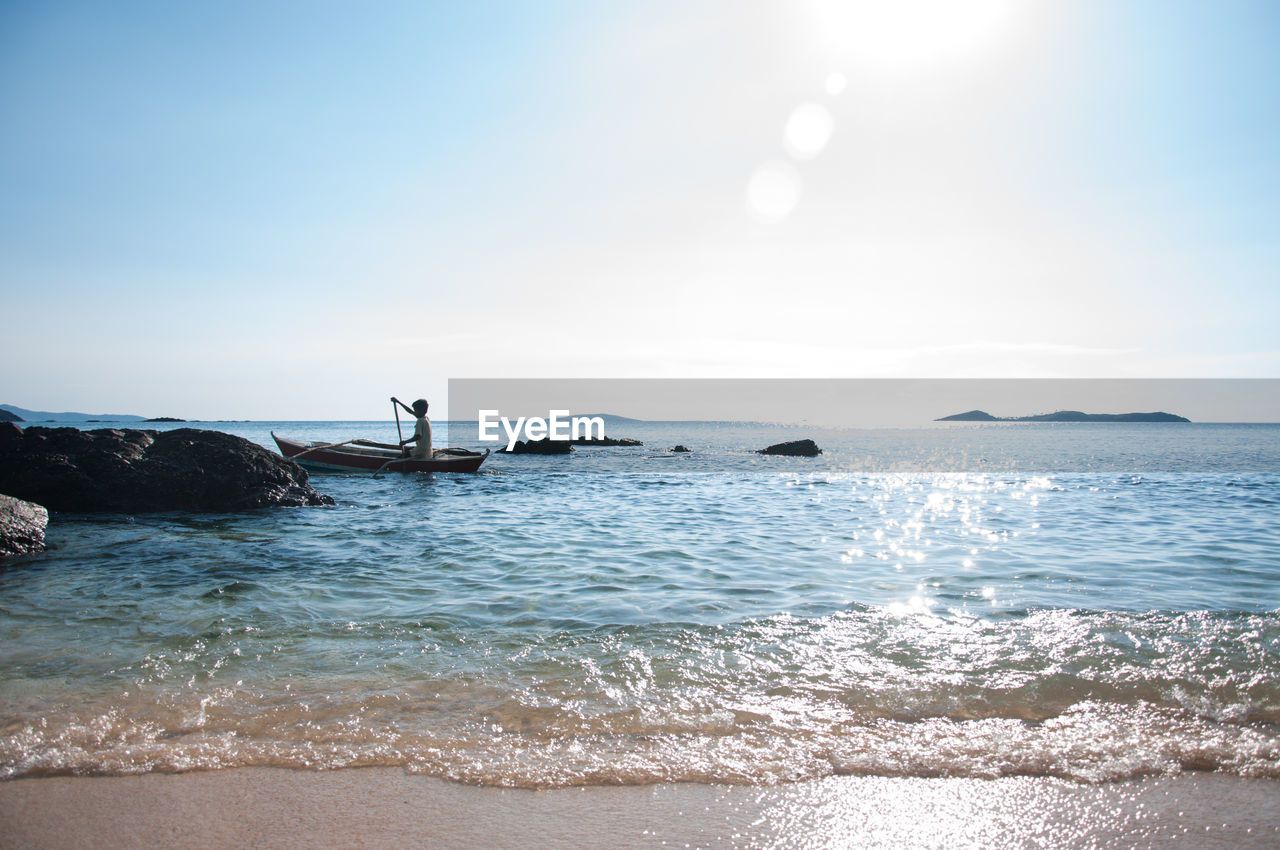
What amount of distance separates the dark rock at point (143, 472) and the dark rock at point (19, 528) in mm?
3210

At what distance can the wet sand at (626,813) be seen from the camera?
2.76 metres

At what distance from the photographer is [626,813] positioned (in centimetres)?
296

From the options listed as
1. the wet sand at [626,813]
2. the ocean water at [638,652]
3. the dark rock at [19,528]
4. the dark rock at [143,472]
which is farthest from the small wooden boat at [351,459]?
the wet sand at [626,813]

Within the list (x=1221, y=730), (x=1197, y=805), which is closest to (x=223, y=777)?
(x=1197, y=805)

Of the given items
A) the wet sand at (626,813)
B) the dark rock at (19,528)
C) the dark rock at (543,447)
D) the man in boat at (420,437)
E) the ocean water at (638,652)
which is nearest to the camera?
the wet sand at (626,813)

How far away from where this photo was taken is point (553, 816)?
2.94m

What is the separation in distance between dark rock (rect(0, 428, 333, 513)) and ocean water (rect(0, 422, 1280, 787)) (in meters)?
1.34

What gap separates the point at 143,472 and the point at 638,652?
503 inches

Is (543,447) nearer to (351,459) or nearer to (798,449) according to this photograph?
(798,449)

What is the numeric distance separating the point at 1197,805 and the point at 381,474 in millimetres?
22704

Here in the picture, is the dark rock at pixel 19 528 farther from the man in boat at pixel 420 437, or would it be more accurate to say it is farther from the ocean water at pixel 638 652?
the man in boat at pixel 420 437

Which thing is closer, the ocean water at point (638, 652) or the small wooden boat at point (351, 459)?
the ocean water at point (638, 652)

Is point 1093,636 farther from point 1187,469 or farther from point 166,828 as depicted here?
point 1187,469

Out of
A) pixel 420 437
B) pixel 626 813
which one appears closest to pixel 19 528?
pixel 626 813
